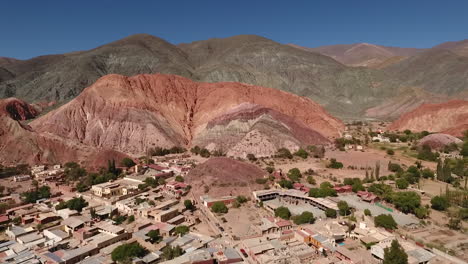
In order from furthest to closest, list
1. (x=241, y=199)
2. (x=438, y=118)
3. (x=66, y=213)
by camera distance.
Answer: (x=438, y=118) < (x=241, y=199) < (x=66, y=213)

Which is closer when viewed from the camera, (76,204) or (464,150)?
(76,204)

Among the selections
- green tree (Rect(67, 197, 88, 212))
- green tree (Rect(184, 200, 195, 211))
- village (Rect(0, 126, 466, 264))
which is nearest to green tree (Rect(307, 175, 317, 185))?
village (Rect(0, 126, 466, 264))

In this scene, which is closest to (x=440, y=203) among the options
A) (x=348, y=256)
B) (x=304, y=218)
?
(x=304, y=218)

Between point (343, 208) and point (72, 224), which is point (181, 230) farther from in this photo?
point (343, 208)

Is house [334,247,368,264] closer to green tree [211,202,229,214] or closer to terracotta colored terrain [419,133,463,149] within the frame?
green tree [211,202,229,214]

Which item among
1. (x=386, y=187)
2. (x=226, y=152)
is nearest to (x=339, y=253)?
(x=386, y=187)

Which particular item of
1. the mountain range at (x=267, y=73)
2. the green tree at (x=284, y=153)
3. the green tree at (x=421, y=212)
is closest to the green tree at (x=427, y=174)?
the green tree at (x=421, y=212)
